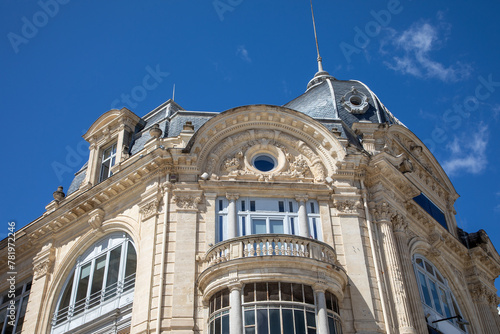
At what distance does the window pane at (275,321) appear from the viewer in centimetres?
1991

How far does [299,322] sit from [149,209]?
24.9ft

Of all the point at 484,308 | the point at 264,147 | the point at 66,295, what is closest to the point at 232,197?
the point at 264,147

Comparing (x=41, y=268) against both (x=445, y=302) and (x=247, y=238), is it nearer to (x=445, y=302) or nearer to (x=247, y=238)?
(x=247, y=238)

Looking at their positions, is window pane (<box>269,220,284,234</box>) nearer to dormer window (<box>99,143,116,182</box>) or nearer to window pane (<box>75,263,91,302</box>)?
window pane (<box>75,263,91,302</box>)

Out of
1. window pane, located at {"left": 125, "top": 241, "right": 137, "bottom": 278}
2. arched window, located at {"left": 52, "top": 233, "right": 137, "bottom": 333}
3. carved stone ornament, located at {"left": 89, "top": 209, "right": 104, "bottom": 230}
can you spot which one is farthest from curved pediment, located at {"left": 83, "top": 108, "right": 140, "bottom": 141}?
window pane, located at {"left": 125, "top": 241, "right": 137, "bottom": 278}

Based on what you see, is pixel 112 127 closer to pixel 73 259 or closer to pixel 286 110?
pixel 73 259

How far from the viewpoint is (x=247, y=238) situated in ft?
71.6

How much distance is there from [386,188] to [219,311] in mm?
9158

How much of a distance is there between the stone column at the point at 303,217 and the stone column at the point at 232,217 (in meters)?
A: 2.39

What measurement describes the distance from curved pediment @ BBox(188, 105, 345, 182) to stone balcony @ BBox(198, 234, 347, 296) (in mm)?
3838

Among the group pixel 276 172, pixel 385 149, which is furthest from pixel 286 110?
pixel 385 149

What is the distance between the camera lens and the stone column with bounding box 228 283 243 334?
19.9 m

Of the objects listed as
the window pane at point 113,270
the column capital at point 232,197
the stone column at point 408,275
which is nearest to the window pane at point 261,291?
the column capital at point 232,197

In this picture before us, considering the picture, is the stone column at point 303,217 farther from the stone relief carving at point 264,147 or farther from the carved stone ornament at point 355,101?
the carved stone ornament at point 355,101
